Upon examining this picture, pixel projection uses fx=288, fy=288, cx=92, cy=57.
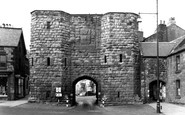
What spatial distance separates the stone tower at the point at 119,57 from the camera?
28.2 metres

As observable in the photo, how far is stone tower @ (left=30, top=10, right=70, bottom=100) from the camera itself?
93.1ft

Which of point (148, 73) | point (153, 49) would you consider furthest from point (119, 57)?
point (153, 49)

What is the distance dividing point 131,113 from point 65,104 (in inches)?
335

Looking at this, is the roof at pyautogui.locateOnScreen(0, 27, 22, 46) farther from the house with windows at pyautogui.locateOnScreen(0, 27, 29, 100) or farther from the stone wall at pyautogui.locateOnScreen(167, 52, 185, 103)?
the stone wall at pyautogui.locateOnScreen(167, 52, 185, 103)

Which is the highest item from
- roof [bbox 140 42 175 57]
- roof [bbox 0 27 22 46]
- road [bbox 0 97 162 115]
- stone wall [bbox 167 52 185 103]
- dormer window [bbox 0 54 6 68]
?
roof [bbox 0 27 22 46]

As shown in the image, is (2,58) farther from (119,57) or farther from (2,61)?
(119,57)

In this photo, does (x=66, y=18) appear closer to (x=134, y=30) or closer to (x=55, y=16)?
(x=55, y=16)

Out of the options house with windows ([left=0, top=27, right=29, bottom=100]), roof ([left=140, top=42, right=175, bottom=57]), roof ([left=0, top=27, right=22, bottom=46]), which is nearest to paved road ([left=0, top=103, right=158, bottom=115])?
house with windows ([left=0, top=27, right=29, bottom=100])

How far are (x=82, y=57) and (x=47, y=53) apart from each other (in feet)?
11.8

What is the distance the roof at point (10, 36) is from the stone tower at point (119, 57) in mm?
11421

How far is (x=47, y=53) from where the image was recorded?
28.5 meters

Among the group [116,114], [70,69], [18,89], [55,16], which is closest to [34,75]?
[70,69]

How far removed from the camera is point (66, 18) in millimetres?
29328

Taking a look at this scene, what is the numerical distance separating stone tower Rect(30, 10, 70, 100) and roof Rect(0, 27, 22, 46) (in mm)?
5739
